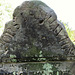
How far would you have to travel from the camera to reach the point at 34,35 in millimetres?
3055

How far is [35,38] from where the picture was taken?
305cm

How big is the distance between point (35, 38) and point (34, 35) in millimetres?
66

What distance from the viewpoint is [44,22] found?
3.09 meters

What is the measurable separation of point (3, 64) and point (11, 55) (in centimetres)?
25

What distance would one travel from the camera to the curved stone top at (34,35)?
9.89 ft

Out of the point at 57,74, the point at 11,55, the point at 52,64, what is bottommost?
the point at 57,74

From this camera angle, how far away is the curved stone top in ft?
9.89

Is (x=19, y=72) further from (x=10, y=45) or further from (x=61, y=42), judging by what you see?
(x=61, y=42)

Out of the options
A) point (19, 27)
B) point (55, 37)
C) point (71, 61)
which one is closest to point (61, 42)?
point (55, 37)

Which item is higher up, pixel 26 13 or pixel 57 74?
pixel 26 13

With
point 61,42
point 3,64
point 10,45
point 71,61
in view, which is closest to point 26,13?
point 10,45

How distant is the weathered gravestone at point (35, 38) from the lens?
119 inches

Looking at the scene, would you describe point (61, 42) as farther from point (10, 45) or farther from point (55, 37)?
point (10, 45)

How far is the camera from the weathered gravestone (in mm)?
3012
